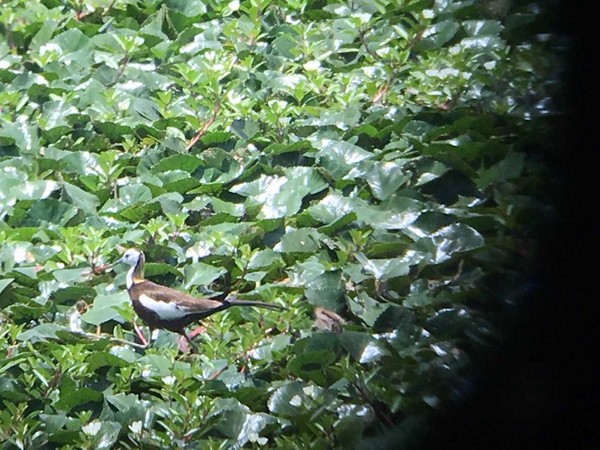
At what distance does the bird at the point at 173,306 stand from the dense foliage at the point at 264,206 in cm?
5

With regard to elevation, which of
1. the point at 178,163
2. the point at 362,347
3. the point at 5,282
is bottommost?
the point at 5,282

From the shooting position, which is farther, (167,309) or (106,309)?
(106,309)

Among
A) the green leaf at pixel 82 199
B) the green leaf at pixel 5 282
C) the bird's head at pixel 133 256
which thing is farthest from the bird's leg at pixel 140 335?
the green leaf at pixel 82 199

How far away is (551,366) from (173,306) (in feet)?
3.03

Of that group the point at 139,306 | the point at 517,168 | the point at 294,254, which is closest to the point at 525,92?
the point at 517,168

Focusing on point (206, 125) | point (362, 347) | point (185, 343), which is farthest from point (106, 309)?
point (206, 125)

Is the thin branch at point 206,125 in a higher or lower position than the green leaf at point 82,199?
higher

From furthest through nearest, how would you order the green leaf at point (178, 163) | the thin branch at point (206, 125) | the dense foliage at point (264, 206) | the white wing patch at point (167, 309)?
the thin branch at point (206, 125)
the green leaf at point (178, 163)
the white wing patch at point (167, 309)
the dense foliage at point (264, 206)

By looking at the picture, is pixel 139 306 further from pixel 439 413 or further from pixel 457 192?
pixel 457 192

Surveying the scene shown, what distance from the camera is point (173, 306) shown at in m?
2.95

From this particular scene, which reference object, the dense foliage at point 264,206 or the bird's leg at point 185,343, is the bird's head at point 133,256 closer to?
the dense foliage at point 264,206

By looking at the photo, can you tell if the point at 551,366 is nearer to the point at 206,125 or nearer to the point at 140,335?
the point at 140,335

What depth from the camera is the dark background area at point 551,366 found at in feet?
8.84

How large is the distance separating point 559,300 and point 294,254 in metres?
0.74
